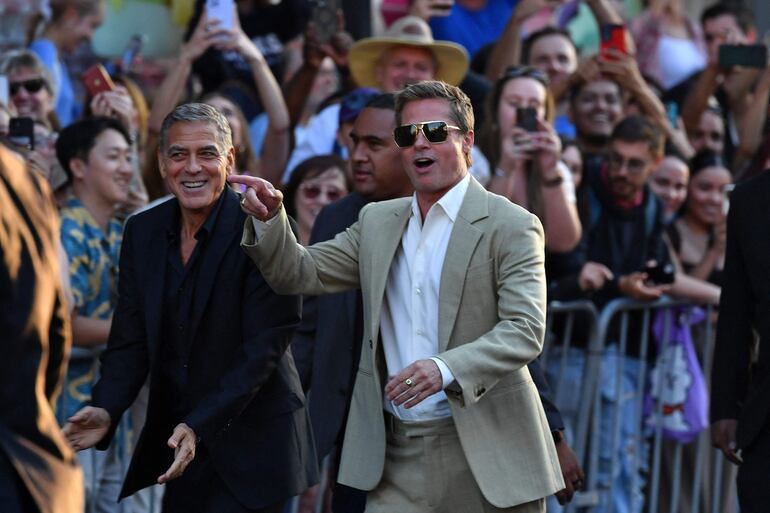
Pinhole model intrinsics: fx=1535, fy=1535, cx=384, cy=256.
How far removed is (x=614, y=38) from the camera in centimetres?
952

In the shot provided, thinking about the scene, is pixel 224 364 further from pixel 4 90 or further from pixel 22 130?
pixel 4 90

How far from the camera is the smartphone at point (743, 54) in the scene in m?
9.72

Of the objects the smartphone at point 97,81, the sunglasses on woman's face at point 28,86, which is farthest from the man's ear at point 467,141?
the sunglasses on woman's face at point 28,86

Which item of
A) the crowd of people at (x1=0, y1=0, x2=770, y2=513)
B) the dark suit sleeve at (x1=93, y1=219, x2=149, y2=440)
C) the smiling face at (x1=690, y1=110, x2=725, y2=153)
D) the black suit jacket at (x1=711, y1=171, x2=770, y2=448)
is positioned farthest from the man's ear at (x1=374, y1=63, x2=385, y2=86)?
the dark suit sleeve at (x1=93, y1=219, x2=149, y2=440)

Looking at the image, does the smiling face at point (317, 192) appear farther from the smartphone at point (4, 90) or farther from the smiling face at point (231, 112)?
the smartphone at point (4, 90)

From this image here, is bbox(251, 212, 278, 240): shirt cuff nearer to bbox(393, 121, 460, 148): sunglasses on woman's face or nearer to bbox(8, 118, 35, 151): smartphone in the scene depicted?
bbox(393, 121, 460, 148): sunglasses on woman's face

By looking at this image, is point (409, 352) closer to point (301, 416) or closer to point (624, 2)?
point (301, 416)

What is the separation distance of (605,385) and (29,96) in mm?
3364

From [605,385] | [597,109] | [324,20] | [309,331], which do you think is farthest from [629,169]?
[309,331]

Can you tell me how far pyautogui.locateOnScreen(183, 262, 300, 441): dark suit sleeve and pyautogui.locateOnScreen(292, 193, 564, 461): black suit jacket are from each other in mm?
625

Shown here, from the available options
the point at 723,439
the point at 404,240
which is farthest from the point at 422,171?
the point at 723,439

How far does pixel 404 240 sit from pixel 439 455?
744 mm

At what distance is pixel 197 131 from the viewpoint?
5410 mm

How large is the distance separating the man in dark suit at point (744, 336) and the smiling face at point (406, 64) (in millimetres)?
2722
